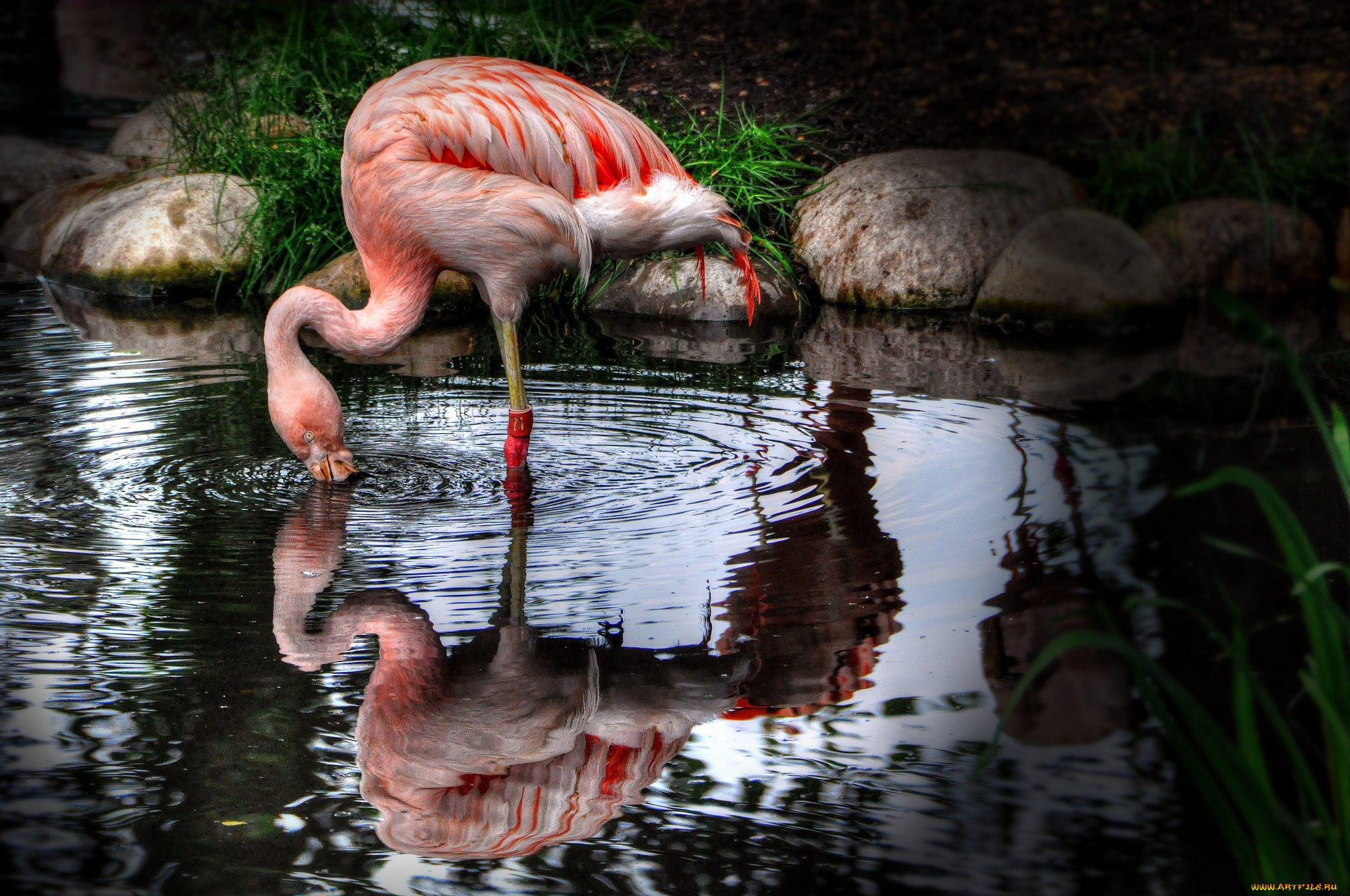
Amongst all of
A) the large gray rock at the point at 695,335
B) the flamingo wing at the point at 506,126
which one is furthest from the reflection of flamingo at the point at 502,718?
the large gray rock at the point at 695,335

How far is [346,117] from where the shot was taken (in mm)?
7762

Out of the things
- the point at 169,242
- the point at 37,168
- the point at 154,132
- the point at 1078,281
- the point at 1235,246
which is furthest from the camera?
the point at 37,168

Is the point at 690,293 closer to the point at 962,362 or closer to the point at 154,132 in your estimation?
the point at 962,362

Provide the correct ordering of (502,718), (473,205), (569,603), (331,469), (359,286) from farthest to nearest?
(359,286), (331,469), (473,205), (569,603), (502,718)

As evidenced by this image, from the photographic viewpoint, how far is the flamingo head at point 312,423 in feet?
14.0

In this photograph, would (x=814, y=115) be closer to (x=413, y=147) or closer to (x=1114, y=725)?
(x=413, y=147)

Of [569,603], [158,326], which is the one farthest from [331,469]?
[158,326]

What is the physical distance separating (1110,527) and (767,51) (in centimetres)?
602

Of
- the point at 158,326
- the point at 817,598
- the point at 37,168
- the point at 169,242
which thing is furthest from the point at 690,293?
the point at 37,168

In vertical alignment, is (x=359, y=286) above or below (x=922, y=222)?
below

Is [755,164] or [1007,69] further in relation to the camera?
[1007,69]

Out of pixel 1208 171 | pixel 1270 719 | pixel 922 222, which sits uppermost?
pixel 1208 171

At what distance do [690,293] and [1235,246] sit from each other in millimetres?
2719

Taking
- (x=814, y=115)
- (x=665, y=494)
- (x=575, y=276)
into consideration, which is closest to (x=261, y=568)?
(x=665, y=494)
